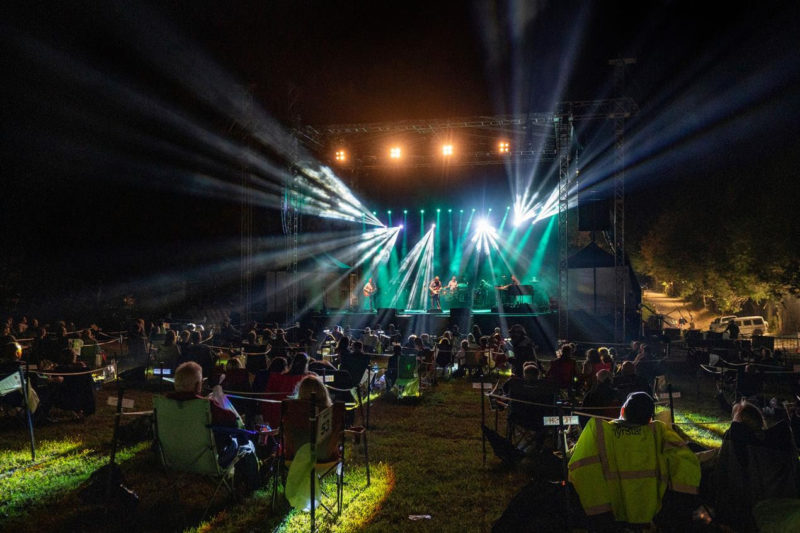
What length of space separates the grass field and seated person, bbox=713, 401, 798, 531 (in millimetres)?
1591

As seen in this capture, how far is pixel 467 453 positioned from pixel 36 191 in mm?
23054

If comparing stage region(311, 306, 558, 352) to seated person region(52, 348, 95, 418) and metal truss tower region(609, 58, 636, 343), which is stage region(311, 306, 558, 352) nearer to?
metal truss tower region(609, 58, 636, 343)

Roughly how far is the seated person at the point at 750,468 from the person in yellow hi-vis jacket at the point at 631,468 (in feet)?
1.60

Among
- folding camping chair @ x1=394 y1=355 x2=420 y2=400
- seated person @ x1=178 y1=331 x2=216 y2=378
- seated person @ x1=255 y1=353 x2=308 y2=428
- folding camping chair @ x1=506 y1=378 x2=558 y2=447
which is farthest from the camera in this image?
folding camping chair @ x1=394 y1=355 x2=420 y2=400

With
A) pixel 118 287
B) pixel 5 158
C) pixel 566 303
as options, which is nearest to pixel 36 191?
pixel 5 158

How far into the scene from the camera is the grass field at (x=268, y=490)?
4535 mm

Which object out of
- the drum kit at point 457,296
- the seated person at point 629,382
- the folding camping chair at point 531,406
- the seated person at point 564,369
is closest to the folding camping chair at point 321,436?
the folding camping chair at point 531,406

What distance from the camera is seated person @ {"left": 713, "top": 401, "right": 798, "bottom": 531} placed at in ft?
11.5

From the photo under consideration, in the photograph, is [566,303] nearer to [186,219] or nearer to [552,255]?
[552,255]

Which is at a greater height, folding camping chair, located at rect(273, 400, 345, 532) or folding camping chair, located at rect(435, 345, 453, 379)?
folding camping chair, located at rect(273, 400, 345, 532)

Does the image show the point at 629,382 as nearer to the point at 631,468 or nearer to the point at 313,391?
the point at 631,468

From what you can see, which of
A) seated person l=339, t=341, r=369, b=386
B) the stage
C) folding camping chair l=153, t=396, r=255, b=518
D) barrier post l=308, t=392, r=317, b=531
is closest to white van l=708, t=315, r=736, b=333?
the stage

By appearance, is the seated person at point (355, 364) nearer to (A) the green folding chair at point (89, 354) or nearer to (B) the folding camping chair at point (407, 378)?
(B) the folding camping chair at point (407, 378)

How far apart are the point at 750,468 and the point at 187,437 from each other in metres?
4.35
